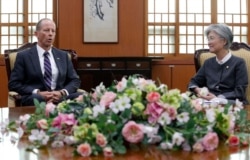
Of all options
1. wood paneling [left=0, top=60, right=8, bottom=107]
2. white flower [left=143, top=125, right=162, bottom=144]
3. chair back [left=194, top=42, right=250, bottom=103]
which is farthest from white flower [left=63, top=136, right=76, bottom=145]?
wood paneling [left=0, top=60, right=8, bottom=107]

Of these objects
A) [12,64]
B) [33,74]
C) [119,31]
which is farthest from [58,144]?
[119,31]

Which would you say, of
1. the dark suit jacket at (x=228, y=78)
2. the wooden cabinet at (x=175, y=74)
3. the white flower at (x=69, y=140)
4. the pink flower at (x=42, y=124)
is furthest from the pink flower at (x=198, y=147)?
the wooden cabinet at (x=175, y=74)

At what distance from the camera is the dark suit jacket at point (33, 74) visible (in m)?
3.90

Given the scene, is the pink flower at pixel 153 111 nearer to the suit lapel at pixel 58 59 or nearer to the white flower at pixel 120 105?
the white flower at pixel 120 105

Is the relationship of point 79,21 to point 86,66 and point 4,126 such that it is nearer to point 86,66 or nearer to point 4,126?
point 86,66

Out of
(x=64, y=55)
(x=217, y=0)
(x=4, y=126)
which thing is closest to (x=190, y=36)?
(x=217, y=0)

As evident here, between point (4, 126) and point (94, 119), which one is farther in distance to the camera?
point (4, 126)

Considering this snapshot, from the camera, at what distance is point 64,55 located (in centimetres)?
419

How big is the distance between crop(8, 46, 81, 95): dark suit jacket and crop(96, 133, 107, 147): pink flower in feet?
8.58

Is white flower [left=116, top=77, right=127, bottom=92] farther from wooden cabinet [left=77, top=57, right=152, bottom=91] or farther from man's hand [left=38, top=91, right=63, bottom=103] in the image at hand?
wooden cabinet [left=77, top=57, right=152, bottom=91]

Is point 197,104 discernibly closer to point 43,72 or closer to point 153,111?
point 153,111

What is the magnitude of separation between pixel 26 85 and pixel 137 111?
2.73 metres

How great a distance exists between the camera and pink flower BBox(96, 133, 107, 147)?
4.21 feet

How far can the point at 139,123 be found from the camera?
1.36 metres
